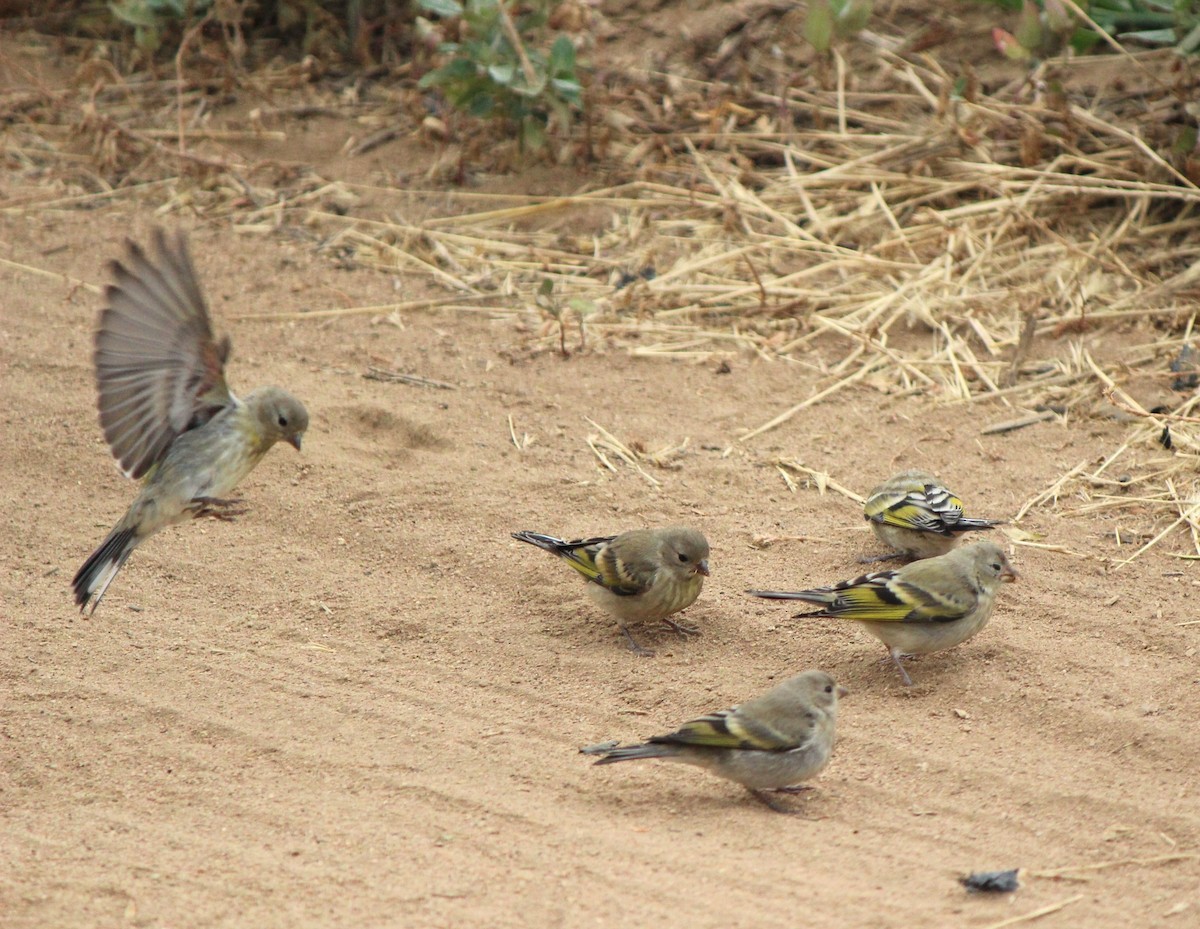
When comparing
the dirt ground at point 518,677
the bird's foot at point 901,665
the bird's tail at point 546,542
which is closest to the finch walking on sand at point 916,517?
the dirt ground at point 518,677

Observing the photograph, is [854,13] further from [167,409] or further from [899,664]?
[167,409]

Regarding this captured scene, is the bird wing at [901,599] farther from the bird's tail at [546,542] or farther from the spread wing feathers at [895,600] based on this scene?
the bird's tail at [546,542]

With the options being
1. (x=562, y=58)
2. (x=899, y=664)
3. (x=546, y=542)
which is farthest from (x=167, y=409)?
(x=562, y=58)

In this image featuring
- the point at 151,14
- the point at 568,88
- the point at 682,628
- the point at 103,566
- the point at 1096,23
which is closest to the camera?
the point at 103,566

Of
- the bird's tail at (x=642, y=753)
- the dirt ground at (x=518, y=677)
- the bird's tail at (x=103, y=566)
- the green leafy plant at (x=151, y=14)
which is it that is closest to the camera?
the dirt ground at (x=518, y=677)

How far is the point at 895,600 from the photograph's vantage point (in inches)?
211

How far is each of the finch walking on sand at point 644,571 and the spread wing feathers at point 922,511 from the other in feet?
2.95

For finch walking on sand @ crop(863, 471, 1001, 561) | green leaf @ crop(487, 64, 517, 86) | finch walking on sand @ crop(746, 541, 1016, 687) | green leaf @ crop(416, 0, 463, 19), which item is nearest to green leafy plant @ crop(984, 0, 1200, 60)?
green leaf @ crop(487, 64, 517, 86)

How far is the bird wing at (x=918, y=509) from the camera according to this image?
6.00 m

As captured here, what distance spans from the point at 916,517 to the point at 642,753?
6.69 ft

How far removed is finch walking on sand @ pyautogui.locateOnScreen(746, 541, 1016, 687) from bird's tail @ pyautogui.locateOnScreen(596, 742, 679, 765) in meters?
1.14

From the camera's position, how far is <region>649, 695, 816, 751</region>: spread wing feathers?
457cm

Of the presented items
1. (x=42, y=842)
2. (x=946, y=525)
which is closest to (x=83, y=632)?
(x=42, y=842)

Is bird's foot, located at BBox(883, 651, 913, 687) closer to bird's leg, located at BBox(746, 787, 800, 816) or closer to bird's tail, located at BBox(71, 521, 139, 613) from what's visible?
bird's leg, located at BBox(746, 787, 800, 816)
